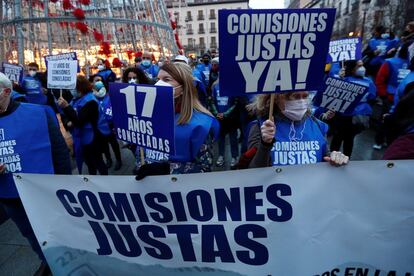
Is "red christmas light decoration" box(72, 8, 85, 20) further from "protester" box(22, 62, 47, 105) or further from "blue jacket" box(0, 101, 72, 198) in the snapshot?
"blue jacket" box(0, 101, 72, 198)

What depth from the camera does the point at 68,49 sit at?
10406 mm

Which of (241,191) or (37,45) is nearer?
(241,191)

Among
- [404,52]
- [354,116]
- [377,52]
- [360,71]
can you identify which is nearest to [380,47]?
[377,52]

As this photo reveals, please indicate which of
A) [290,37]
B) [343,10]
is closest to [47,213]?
[290,37]

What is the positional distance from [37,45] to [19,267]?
366 inches

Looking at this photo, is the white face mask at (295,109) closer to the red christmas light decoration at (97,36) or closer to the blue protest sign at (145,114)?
the blue protest sign at (145,114)

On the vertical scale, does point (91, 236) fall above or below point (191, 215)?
below

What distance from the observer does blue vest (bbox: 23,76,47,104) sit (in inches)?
229

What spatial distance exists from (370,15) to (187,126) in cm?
2862

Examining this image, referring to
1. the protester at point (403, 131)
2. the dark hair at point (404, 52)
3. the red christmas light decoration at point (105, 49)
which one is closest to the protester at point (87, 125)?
the protester at point (403, 131)

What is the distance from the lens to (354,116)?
4391 millimetres

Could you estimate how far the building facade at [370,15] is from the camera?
18562 millimetres

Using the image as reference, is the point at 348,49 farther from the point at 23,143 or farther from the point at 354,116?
the point at 23,143

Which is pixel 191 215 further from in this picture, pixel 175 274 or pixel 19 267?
pixel 19 267
